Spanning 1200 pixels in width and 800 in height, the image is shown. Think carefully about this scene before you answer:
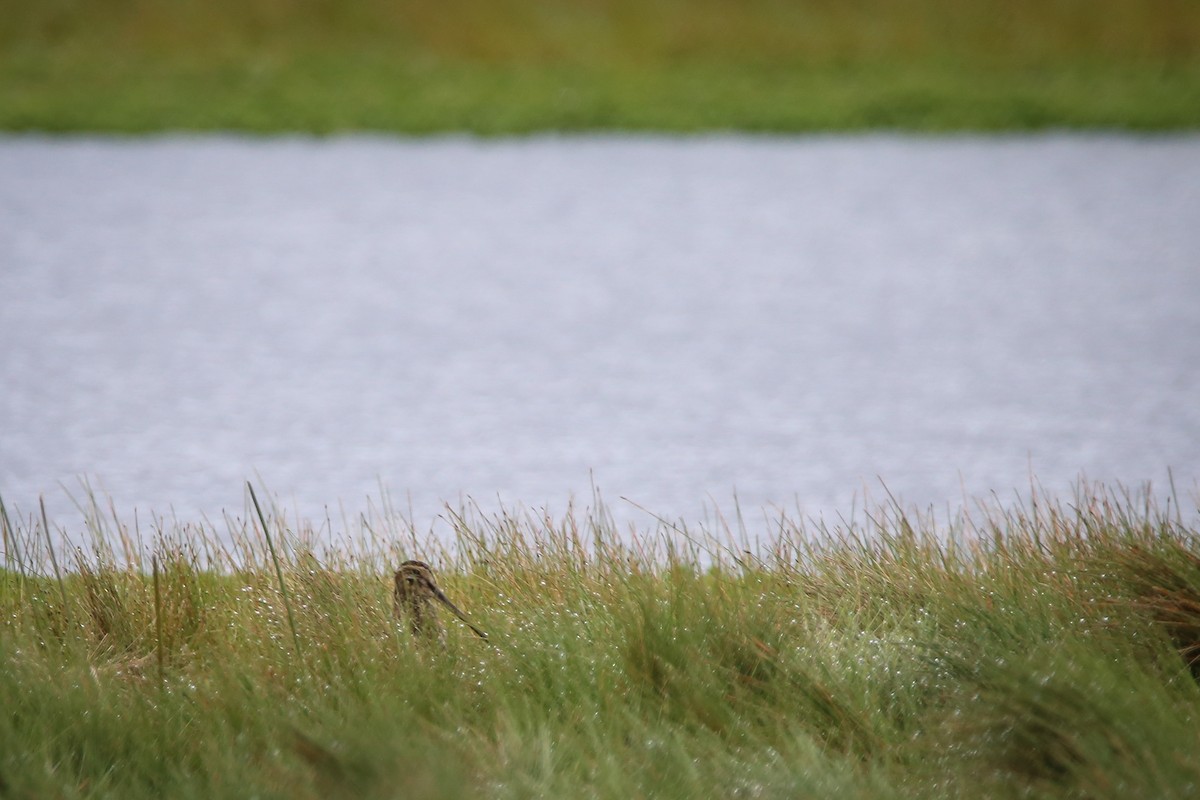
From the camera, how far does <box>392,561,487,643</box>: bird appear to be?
2.88 m

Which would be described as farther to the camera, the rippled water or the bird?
the rippled water

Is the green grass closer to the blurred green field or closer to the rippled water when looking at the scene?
the rippled water

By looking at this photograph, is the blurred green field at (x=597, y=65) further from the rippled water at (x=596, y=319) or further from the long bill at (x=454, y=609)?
the long bill at (x=454, y=609)

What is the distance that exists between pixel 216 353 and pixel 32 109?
26.6 ft

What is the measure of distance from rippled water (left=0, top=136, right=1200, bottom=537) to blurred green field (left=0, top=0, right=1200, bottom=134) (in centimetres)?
49

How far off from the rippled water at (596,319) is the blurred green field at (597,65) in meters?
0.49

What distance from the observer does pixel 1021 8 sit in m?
17.5

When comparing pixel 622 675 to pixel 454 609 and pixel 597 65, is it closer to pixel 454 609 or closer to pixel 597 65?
pixel 454 609

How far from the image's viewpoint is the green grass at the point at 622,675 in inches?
98.7

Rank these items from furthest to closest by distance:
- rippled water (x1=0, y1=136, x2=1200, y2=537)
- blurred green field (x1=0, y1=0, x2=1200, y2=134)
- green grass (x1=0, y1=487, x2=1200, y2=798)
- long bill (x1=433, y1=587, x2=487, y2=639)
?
blurred green field (x1=0, y1=0, x2=1200, y2=134) → rippled water (x1=0, y1=136, x2=1200, y2=537) → long bill (x1=433, y1=587, x2=487, y2=639) → green grass (x1=0, y1=487, x2=1200, y2=798)

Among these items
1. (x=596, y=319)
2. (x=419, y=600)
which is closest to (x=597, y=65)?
(x=596, y=319)

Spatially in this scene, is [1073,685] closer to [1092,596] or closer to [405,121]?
[1092,596]

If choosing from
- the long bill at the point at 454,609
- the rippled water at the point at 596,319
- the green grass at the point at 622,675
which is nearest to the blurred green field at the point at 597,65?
the rippled water at the point at 596,319

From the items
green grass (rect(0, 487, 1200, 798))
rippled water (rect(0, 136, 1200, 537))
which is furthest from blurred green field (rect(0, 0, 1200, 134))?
green grass (rect(0, 487, 1200, 798))
